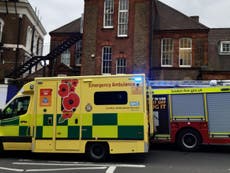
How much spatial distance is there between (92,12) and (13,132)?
1756 cm

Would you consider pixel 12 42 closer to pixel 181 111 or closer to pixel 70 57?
pixel 70 57

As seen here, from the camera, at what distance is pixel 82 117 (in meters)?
12.2

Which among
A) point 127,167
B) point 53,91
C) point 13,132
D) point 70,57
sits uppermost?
point 70,57

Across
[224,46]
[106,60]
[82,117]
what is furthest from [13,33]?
[82,117]

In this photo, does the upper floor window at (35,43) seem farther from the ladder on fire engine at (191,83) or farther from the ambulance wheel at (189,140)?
the ambulance wheel at (189,140)

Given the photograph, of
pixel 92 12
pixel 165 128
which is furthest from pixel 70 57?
pixel 165 128

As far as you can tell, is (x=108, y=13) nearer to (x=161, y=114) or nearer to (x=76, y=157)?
(x=161, y=114)

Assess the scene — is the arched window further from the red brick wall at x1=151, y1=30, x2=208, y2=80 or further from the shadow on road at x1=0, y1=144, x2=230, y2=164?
the shadow on road at x1=0, y1=144, x2=230, y2=164

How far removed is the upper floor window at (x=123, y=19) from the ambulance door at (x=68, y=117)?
630 inches

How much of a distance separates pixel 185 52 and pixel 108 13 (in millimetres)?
7430

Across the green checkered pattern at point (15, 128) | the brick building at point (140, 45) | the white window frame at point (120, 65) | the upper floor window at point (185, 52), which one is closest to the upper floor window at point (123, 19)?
the brick building at point (140, 45)

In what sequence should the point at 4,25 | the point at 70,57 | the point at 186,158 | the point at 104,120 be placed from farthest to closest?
the point at 4,25 < the point at 70,57 < the point at 186,158 < the point at 104,120

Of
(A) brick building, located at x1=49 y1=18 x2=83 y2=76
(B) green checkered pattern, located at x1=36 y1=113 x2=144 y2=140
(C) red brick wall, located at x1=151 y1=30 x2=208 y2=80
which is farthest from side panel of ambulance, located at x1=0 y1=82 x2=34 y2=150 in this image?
(A) brick building, located at x1=49 y1=18 x2=83 y2=76

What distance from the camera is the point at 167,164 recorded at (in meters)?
11.5
